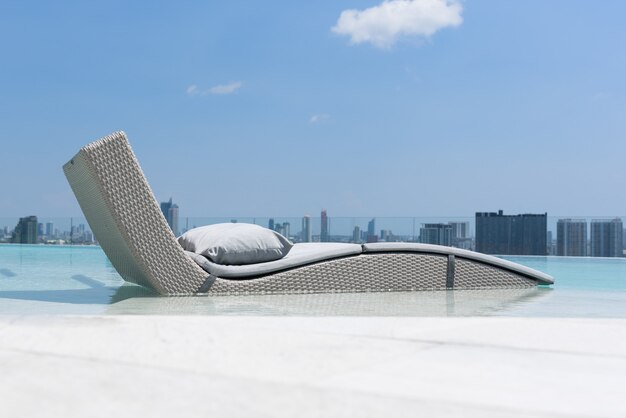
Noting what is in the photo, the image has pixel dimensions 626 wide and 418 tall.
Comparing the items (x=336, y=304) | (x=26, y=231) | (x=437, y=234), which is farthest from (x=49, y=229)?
(x=336, y=304)

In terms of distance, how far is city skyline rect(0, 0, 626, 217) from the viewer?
15508 millimetres

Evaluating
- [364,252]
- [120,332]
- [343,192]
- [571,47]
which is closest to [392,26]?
[571,47]

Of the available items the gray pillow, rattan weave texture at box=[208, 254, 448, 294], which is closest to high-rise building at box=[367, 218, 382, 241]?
rattan weave texture at box=[208, 254, 448, 294]

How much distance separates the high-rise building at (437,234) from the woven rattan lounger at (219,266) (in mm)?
6722

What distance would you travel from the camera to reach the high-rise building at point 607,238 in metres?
11.7

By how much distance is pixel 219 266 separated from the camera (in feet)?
13.9

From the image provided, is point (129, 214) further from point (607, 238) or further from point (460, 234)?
point (607, 238)

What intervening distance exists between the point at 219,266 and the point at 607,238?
32.1 feet

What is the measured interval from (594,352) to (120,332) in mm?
1533

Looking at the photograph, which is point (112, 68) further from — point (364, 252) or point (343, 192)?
point (364, 252)

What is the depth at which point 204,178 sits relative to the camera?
2239 cm

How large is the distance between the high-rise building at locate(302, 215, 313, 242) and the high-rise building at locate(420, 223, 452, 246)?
7.37 ft

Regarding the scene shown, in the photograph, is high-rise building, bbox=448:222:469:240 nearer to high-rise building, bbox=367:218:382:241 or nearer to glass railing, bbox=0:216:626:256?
glass railing, bbox=0:216:626:256

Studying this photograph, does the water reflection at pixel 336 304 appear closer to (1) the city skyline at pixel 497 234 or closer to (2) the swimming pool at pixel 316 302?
(2) the swimming pool at pixel 316 302
